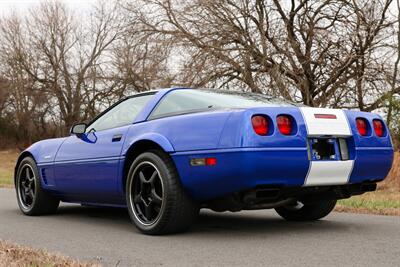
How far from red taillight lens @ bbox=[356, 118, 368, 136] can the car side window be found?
1.94m

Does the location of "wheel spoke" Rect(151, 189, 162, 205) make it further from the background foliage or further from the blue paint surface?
the background foliage

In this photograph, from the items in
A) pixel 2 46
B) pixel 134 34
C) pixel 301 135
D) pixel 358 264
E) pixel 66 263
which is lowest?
pixel 358 264

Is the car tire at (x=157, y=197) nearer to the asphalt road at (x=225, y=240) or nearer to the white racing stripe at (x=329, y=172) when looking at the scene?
the asphalt road at (x=225, y=240)

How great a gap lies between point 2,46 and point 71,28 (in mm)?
4528

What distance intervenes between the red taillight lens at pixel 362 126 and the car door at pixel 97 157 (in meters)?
1.97

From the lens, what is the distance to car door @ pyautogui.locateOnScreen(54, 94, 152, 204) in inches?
211

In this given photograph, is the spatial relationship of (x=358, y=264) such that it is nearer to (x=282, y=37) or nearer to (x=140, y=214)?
(x=140, y=214)

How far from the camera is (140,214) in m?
4.99

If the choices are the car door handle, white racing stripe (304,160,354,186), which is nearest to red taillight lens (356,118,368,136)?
white racing stripe (304,160,354,186)

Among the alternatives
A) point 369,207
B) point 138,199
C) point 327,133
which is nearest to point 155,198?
point 138,199

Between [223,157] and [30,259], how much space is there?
1546 millimetres

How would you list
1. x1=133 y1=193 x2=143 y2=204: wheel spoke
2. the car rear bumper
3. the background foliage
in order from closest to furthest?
the car rear bumper, x1=133 y1=193 x2=143 y2=204: wheel spoke, the background foliage

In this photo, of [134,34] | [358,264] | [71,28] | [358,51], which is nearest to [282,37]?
[358,51]

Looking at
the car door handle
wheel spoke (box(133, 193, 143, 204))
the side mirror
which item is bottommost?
wheel spoke (box(133, 193, 143, 204))
